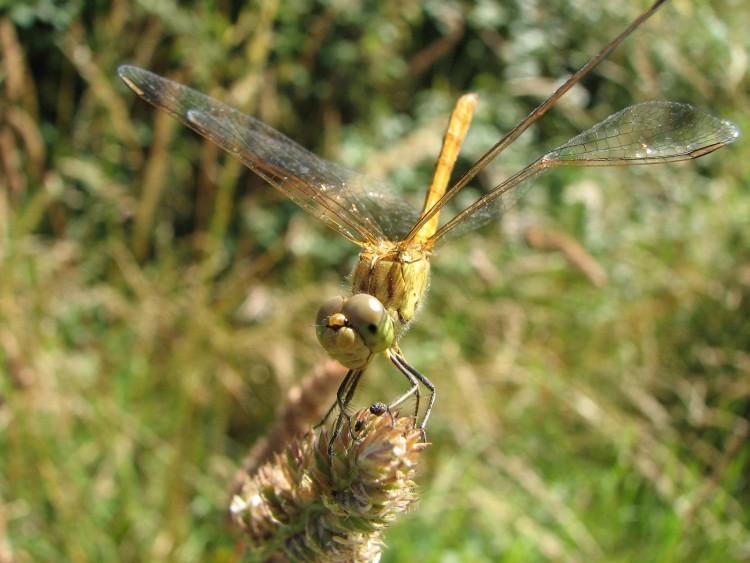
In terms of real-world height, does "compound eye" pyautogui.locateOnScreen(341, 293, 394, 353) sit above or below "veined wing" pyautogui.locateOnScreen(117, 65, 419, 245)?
below

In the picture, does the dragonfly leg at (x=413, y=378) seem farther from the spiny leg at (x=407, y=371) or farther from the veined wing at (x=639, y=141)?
the veined wing at (x=639, y=141)

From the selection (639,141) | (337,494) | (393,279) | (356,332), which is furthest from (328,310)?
(639,141)

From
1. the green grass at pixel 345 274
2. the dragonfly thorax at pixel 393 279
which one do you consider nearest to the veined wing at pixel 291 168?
the dragonfly thorax at pixel 393 279

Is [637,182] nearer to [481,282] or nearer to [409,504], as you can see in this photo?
[481,282]

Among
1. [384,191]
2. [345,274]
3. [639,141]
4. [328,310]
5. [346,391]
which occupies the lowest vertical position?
[345,274]

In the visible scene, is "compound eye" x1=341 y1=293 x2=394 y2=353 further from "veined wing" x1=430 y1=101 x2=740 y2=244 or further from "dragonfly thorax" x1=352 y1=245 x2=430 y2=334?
"veined wing" x1=430 y1=101 x2=740 y2=244

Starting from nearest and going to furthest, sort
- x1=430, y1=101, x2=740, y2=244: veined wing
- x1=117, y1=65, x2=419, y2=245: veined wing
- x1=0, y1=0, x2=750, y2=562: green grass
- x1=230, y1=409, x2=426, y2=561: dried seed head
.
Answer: x1=230, y1=409, x2=426, y2=561: dried seed head → x1=430, y1=101, x2=740, y2=244: veined wing → x1=117, y1=65, x2=419, y2=245: veined wing → x1=0, y1=0, x2=750, y2=562: green grass

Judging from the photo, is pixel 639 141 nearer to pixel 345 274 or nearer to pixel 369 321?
pixel 369 321

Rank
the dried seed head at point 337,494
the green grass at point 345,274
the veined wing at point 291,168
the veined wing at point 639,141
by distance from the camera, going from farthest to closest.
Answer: the green grass at point 345,274 → the veined wing at point 291,168 → the veined wing at point 639,141 → the dried seed head at point 337,494

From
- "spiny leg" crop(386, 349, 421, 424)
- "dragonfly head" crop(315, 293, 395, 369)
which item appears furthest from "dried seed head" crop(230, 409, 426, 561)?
"spiny leg" crop(386, 349, 421, 424)
